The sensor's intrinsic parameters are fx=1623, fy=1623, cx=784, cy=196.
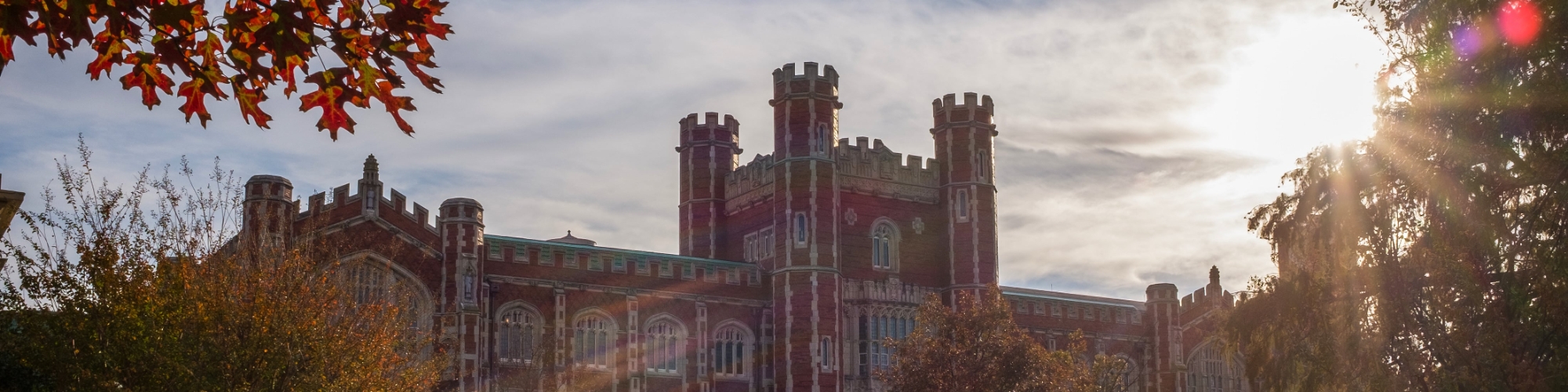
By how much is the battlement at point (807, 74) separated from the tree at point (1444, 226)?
2189 centimetres

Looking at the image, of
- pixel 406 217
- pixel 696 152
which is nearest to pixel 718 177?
pixel 696 152

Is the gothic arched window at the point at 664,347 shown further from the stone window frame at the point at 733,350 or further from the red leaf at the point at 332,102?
the red leaf at the point at 332,102

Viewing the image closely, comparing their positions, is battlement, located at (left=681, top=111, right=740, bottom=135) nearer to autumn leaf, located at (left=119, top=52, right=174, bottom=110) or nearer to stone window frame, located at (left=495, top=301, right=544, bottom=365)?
stone window frame, located at (left=495, top=301, right=544, bottom=365)

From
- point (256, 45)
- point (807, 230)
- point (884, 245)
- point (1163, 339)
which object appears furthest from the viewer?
point (1163, 339)

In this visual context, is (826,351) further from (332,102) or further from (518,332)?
(332,102)

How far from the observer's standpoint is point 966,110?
163ft

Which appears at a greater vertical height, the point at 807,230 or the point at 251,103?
the point at 807,230

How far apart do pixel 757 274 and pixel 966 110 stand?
859 cm

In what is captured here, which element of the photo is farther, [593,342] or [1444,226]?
[593,342]

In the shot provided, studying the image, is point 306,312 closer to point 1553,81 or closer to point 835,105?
point 1553,81

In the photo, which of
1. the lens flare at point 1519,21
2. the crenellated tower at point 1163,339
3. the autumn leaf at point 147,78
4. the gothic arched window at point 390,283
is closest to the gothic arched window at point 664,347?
the gothic arched window at point 390,283

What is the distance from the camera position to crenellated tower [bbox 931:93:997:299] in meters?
48.5

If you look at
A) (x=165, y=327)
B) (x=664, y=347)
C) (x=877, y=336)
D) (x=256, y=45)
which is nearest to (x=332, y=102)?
(x=256, y=45)

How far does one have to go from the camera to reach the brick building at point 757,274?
132 ft
